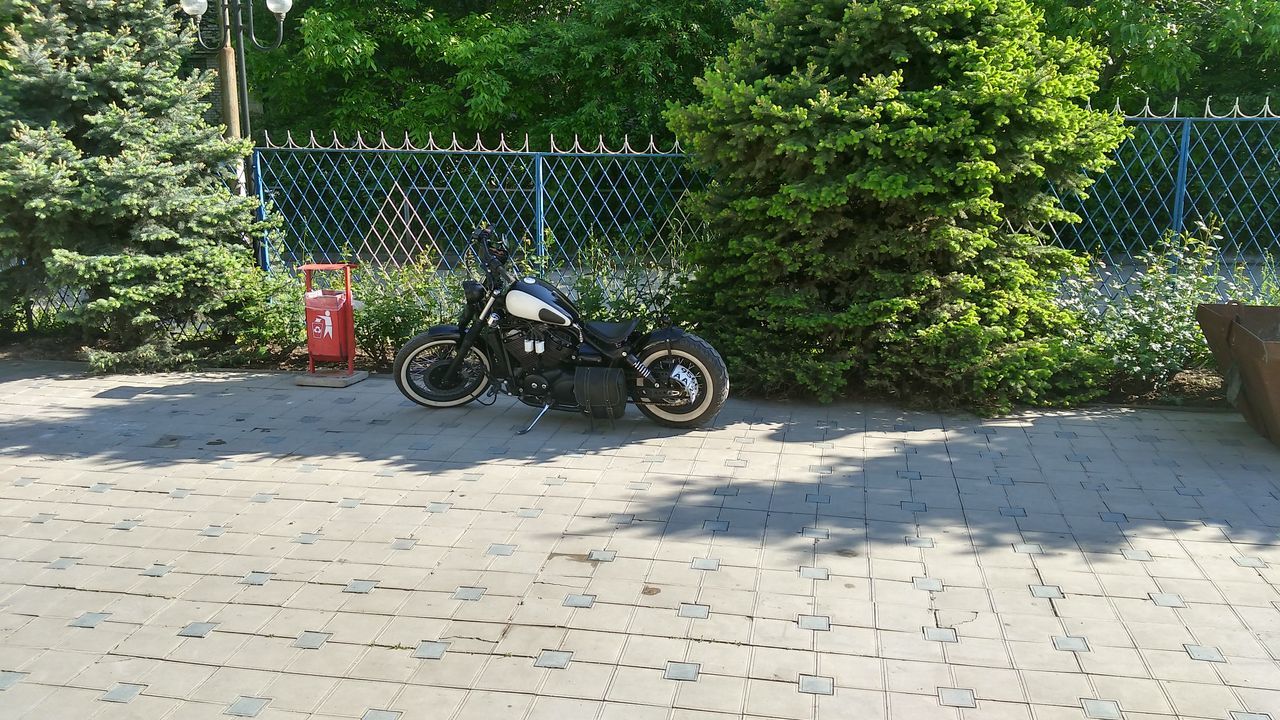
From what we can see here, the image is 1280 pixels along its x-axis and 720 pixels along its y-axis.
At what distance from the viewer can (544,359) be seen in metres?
6.59

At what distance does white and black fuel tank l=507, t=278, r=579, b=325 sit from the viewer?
6441 mm

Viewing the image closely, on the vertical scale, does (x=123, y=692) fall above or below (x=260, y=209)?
below

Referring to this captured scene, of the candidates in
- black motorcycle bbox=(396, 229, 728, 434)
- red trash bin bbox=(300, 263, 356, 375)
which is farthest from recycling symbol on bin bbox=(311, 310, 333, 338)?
black motorcycle bbox=(396, 229, 728, 434)

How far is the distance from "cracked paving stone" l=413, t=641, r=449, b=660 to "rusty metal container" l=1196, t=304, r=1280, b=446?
4702 mm

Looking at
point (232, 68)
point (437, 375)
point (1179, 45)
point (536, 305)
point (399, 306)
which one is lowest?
point (437, 375)

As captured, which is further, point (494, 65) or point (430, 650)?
point (494, 65)

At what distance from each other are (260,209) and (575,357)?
3705 millimetres

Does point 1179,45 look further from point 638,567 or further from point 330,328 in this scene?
point 638,567

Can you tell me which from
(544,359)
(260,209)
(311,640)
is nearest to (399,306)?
(260,209)

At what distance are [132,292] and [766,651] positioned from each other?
240 inches

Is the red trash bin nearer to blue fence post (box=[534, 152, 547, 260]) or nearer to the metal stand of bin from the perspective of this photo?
the metal stand of bin

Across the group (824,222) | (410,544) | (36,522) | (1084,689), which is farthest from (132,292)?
(1084,689)

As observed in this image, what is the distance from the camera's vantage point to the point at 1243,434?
639cm

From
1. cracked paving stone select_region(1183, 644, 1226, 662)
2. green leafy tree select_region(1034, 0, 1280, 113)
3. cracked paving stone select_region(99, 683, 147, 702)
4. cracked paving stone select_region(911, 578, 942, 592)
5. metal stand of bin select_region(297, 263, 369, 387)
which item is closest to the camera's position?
cracked paving stone select_region(99, 683, 147, 702)
